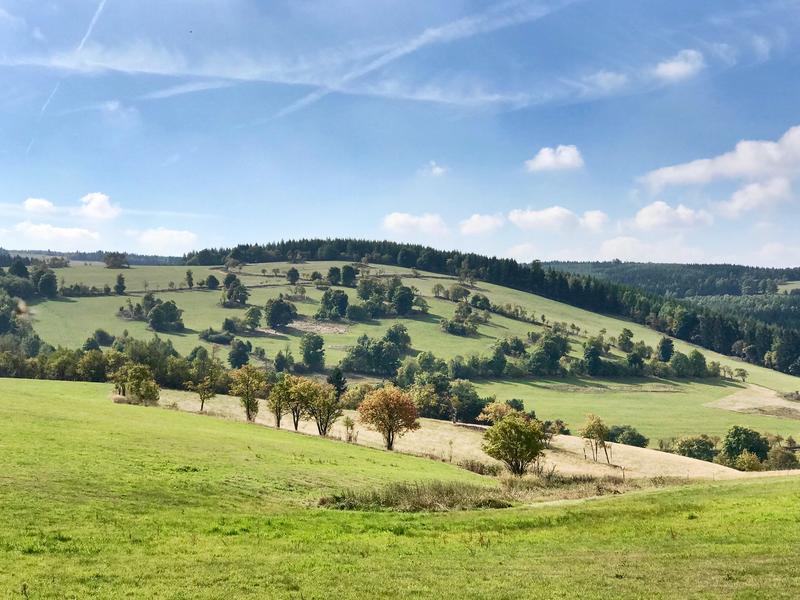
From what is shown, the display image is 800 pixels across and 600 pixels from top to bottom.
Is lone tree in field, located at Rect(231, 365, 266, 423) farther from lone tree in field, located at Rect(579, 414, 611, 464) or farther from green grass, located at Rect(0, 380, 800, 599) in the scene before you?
lone tree in field, located at Rect(579, 414, 611, 464)

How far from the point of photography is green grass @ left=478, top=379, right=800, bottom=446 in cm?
→ 14738

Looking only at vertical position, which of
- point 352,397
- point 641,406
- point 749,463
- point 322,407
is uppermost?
point 322,407

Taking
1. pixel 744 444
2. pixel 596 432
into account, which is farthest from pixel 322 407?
pixel 744 444

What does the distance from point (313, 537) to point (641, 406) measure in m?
163

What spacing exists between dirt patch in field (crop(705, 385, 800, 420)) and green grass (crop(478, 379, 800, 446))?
362 centimetres

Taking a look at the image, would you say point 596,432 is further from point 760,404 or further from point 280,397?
point 760,404

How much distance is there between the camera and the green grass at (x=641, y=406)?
14738cm

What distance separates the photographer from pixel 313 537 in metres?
26.8

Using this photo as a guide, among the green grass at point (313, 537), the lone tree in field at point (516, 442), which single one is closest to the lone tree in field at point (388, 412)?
the lone tree in field at point (516, 442)

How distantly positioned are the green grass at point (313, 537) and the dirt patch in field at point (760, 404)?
14437cm

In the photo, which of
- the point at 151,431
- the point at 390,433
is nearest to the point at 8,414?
the point at 151,431

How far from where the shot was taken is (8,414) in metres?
52.5

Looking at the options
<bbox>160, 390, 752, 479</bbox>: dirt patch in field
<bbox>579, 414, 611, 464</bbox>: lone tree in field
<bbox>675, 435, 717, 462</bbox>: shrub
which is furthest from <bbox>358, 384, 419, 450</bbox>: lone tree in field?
<bbox>675, 435, 717, 462</bbox>: shrub

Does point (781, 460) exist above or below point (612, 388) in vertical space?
below
